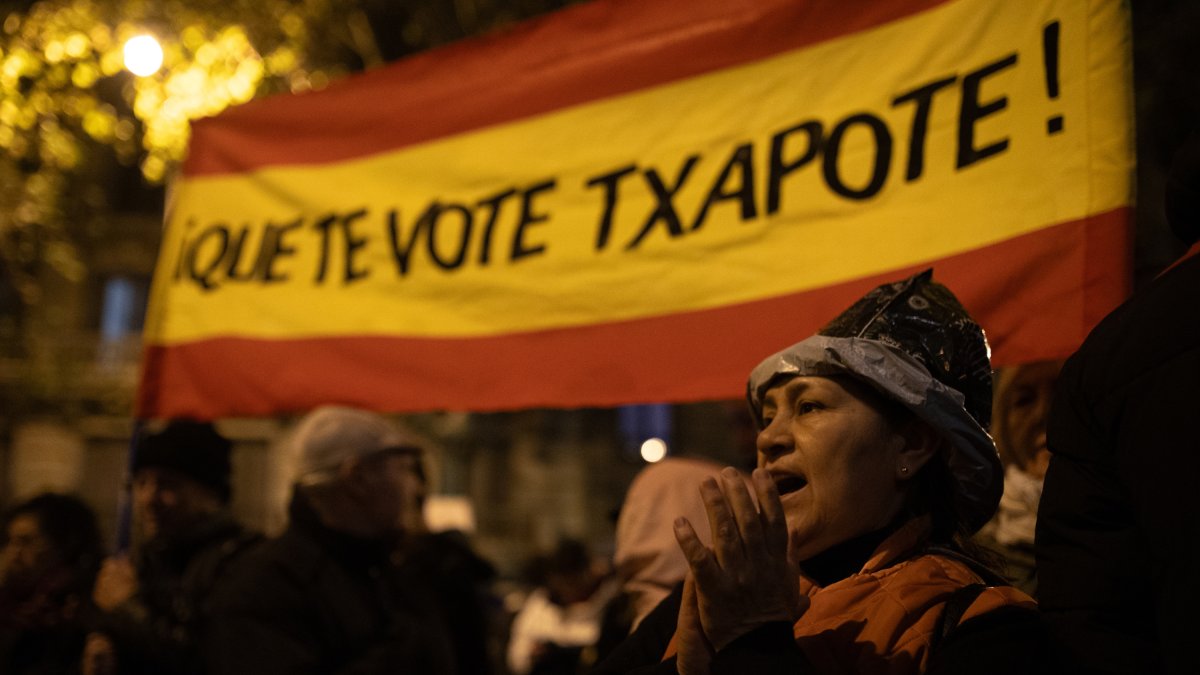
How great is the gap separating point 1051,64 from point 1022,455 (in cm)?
95

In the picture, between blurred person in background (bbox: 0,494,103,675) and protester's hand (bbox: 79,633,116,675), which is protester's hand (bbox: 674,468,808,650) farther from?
blurred person in background (bbox: 0,494,103,675)

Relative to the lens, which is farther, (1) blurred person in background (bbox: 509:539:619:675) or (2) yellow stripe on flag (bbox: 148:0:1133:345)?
(1) blurred person in background (bbox: 509:539:619:675)

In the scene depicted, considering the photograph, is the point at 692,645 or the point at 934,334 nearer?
the point at 692,645

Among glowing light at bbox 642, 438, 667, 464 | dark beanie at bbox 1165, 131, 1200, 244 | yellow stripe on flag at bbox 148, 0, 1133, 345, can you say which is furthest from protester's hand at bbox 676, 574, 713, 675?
glowing light at bbox 642, 438, 667, 464

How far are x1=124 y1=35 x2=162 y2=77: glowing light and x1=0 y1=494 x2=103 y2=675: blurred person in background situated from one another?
4163 mm

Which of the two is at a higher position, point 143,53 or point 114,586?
point 143,53

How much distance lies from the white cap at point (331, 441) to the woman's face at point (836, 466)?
7.44 feet

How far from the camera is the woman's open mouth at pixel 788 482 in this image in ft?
7.34

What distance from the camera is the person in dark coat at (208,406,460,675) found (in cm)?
386

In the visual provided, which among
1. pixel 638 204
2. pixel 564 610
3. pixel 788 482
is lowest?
pixel 564 610

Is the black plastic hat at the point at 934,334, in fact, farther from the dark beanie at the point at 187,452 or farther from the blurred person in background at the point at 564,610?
the blurred person in background at the point at 564,610

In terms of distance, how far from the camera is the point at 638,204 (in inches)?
147

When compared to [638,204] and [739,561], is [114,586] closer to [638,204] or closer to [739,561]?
[638,204]

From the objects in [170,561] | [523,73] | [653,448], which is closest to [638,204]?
[523,73]
